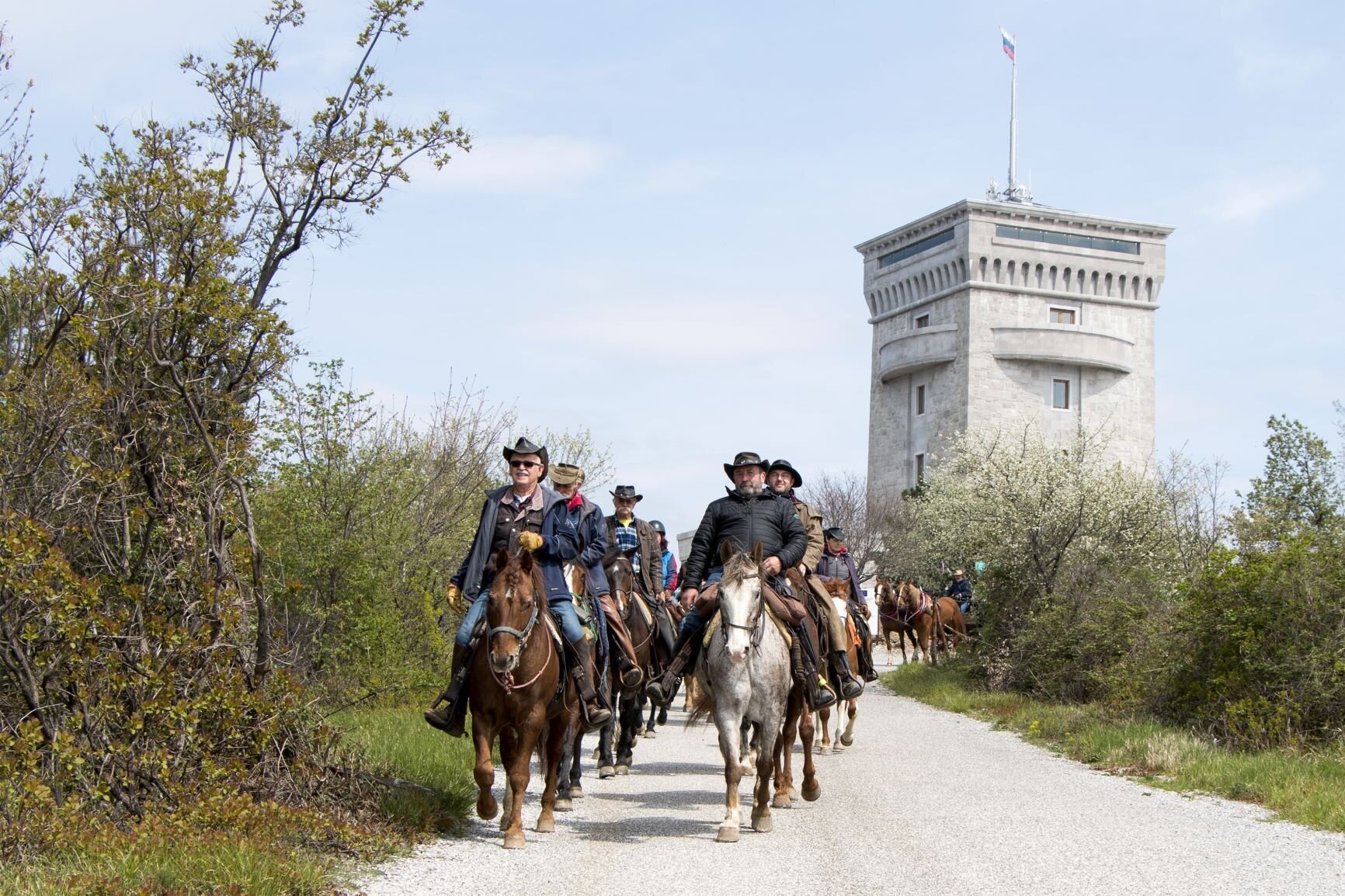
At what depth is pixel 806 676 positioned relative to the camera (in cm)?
1166

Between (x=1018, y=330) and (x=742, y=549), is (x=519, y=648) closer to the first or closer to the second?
(x=742, y=549)

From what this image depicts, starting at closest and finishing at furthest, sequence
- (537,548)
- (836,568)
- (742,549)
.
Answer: (537,548) < (742,549) < (836,568)

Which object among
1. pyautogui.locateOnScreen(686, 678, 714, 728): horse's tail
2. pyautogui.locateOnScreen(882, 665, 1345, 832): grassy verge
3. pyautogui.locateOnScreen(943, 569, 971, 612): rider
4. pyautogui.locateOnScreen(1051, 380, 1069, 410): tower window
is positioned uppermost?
pyautogui.locateOnScreen(1051, 380, 1069, 410): tower window

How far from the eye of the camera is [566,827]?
10758 mm

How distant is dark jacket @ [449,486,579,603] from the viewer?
34.8ft

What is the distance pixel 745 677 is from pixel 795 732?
1.64 metres

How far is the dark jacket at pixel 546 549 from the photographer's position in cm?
1061

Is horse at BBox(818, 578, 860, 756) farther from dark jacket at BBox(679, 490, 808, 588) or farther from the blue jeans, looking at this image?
the blue jeans

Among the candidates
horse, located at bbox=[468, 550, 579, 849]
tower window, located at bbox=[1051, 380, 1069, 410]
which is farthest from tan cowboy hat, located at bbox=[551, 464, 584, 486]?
tower window, located at bbox=[1051, 380, 1069, 410]

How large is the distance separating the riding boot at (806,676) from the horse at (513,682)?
200 cm

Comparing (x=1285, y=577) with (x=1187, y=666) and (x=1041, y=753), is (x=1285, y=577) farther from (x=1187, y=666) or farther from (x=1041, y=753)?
(x=1041, y=753)

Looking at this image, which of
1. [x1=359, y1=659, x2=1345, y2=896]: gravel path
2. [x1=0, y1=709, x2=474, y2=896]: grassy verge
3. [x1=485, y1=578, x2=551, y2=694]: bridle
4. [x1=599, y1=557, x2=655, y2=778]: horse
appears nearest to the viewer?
[x1=0, y1=709, x2=474, y2=896]: grassy verge

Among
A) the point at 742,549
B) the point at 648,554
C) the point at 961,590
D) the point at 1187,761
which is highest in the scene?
the point at 961,590

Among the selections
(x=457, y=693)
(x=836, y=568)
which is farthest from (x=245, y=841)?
(x=836, y=568)
